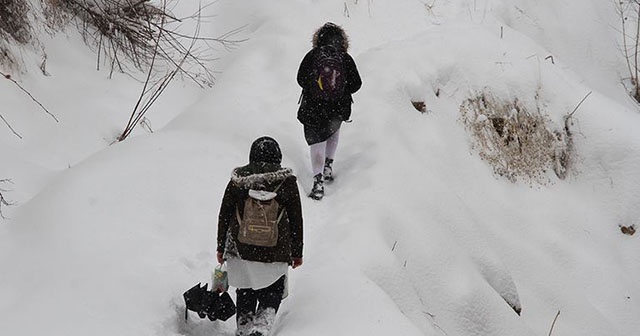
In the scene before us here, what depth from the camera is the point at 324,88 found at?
541 cm

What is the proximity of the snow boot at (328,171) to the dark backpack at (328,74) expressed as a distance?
77 cm

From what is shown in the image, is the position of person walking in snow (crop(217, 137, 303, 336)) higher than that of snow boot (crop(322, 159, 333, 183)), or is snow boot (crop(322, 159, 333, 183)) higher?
person walking in snow (crop(217, 137, 303, 336))

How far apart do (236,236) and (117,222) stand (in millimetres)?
1403

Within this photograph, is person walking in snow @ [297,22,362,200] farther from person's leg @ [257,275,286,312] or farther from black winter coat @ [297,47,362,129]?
person's leg @ [257,275,286,312]

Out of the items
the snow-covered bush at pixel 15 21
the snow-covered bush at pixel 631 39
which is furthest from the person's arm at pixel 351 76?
the snow-covered bush at pixel 631 39

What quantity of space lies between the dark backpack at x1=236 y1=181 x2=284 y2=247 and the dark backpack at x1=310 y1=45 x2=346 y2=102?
1.97m

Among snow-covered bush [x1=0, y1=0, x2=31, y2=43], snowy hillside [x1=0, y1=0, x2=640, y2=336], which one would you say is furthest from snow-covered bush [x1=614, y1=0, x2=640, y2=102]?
snow-covered bush [x1=0, y1=0, x2=31, y2=43]

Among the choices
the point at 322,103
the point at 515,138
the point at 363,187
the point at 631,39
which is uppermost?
the point at 322,103

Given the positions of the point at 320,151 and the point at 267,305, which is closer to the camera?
the point at 267,305

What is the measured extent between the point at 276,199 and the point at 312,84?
6.69 ft

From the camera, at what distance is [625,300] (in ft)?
23.4

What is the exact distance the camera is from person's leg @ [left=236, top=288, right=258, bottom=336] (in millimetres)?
3805

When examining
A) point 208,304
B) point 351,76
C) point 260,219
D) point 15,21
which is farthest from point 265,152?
point 15,21

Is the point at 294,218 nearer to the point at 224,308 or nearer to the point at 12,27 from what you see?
the point at 224,308
